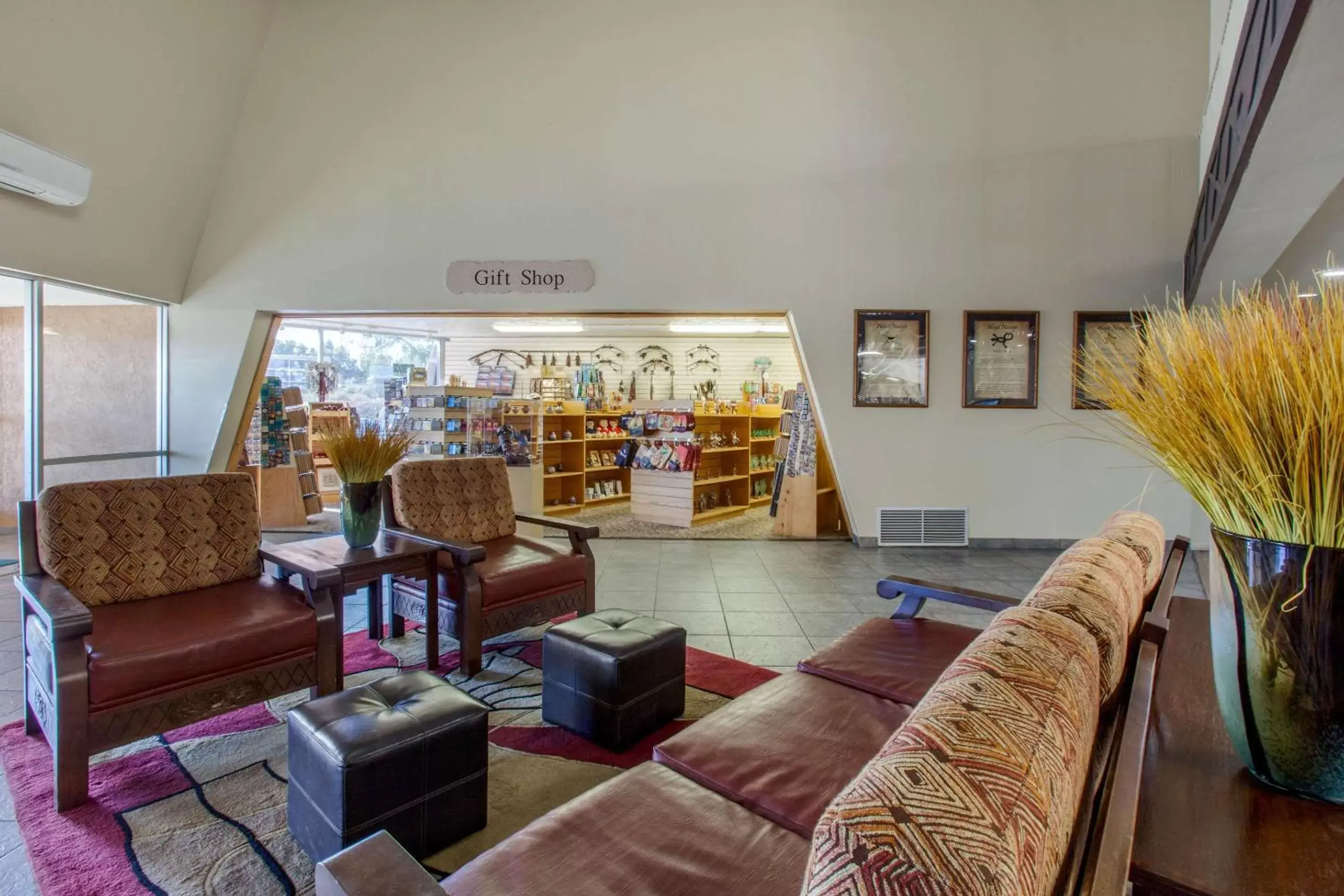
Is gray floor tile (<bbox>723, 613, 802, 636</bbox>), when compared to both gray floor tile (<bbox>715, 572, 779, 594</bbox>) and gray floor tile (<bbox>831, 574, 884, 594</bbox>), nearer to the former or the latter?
gray floor tile (<bbox>715, 572, 779, 594</bbox>)

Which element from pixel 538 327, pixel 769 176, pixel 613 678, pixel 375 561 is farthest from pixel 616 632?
pixel 538 327

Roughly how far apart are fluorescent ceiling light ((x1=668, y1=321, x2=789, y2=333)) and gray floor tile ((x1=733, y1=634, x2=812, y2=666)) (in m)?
5.46

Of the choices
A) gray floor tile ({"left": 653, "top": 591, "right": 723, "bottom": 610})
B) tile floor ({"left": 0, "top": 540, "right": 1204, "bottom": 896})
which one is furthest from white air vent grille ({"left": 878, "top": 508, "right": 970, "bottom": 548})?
gray floor tile ({"left": 653, "top": 591, "right": 723, "bottom": 610})

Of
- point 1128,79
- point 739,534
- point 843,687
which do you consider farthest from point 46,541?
point 1128,79

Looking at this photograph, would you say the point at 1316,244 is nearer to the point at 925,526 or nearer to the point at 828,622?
the point at 925,526

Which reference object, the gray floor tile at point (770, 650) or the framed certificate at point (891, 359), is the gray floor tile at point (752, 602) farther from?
the framed certificate at point (891, 359)

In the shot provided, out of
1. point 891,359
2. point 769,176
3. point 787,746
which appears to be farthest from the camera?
point 891,359

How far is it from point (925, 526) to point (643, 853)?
216 inches

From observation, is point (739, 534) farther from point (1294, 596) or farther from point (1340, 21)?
point (1294, 596)

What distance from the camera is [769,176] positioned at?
582cm

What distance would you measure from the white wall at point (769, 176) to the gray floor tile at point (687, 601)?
7.37ft

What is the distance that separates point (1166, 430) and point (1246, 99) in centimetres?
403

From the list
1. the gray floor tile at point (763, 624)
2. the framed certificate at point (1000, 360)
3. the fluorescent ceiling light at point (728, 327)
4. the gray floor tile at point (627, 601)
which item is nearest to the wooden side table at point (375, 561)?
the gray floor tile at point (627, 601)

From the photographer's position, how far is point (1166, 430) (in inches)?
39.4
